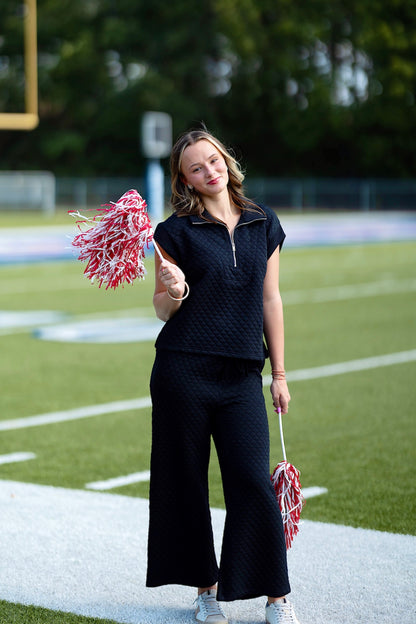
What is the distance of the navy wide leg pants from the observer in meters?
3.62

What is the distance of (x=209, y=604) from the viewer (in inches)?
147

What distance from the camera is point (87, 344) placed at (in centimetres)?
1069

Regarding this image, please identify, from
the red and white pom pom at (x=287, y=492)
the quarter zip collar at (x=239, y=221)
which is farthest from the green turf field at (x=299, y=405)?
the quarter zip collar at (x=239, y=221)

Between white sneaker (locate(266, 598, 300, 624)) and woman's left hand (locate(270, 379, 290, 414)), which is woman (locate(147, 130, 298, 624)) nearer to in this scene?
white sneaker (locate(266, 598, 300, 624))

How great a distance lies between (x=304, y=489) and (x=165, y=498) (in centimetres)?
187

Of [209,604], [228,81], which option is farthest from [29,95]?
[228,81]

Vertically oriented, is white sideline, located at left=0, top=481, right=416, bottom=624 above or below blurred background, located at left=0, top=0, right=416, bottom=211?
below

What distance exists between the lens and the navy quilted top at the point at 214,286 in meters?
3.67

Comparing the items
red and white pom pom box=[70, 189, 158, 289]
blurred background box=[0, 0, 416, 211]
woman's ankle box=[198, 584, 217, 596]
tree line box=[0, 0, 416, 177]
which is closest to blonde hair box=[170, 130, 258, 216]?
red and white pom pom box=[70, 189, 158, 289]

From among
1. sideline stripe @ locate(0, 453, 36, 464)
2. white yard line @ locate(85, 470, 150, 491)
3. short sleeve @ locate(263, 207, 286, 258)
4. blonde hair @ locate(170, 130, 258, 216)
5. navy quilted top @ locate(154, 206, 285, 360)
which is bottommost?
white yard line @ locate(85, 470, 150, 491)

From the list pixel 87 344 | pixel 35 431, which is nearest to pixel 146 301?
pixel 87 344

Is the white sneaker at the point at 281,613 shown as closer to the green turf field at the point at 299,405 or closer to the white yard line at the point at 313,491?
the green turf field at the point at 299,405

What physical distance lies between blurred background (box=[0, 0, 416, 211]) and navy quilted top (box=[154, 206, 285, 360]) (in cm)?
4248

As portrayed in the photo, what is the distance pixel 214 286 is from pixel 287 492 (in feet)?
2.48
